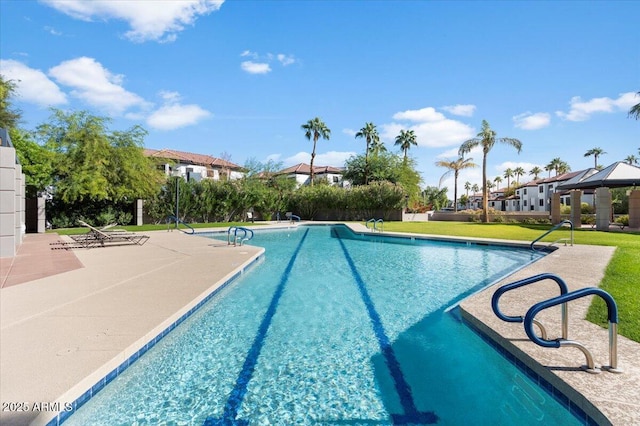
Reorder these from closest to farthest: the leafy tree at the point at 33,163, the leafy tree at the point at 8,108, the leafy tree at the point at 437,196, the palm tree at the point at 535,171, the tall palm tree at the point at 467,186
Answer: the leafy tree at the point at 33,163
the leafy tree at the point at 8,108
the leafy tree at the point at 437,196
the palm tree at the point at 535,171
the tall palm tree at the point at 467,186

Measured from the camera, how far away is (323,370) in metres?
3.75

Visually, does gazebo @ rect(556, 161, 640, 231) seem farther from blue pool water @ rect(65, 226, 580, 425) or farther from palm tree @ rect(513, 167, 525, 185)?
palm tree @ rect(513, 167, 525, 185)

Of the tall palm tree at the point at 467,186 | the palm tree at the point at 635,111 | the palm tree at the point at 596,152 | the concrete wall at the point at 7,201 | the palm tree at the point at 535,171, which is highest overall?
the palm tree at the point at 596,152

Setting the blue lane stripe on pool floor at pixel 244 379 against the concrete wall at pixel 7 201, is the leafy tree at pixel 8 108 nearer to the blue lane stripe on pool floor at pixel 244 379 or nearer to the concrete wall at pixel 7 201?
the concrete wall at pixel 7 201

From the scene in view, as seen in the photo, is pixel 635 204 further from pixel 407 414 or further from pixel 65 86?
pixel 65 86

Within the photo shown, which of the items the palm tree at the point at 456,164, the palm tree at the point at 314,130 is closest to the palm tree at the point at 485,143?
the palm tree at the point at 456,164

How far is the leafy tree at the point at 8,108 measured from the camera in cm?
1928

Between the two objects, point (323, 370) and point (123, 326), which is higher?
point (123, 326)

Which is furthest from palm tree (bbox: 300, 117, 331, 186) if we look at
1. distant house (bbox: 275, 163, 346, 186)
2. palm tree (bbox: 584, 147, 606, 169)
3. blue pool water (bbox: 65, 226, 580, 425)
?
palm tree (bbox: 584, 147, 606, 169)

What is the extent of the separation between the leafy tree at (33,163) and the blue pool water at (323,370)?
17.3 metres

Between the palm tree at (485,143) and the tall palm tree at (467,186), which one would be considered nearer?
the palm tree at (485,143)

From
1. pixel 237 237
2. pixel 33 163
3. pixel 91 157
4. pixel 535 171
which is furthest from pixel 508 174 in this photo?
pixel 33 163

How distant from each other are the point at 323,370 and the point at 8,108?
26.7 metres

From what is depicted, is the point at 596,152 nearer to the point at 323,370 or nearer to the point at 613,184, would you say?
the point at 613,184
